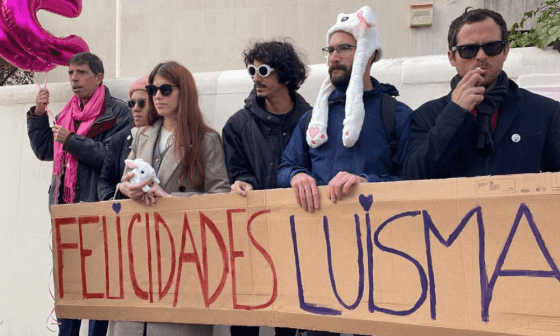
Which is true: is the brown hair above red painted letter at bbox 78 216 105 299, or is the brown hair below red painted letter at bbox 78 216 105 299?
above

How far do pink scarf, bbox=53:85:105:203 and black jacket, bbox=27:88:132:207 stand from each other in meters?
0.04

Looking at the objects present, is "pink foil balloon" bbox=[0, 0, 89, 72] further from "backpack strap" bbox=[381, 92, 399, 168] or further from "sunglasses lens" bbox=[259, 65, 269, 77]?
"backpack strap" bbox=[381, 92, 399, 168]

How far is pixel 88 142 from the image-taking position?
552cm

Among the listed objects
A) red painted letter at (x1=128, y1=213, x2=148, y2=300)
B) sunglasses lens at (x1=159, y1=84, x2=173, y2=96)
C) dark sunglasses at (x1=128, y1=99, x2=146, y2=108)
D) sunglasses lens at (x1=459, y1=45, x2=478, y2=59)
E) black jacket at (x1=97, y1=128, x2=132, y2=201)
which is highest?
sunglasses lens at (x1=459, y1=45, x2=478, y2=59)

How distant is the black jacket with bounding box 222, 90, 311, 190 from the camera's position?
4.41m

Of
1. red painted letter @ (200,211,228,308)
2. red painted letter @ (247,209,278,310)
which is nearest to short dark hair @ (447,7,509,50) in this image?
red painted letter @ (247,209,278,310)

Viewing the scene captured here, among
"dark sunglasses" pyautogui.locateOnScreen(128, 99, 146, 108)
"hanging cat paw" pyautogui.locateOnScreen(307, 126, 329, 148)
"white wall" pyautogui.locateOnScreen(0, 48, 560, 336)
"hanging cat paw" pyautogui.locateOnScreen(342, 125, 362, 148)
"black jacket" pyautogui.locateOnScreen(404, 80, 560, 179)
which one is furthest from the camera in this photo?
"white wall" pyautogui.locateOnScreen(0, 48, 560, 336)

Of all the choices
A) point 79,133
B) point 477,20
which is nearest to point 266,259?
point 477,20

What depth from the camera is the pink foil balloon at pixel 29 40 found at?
6.16 meters

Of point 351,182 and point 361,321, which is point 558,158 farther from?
point 361,321

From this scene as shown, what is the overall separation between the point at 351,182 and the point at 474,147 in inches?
20.8

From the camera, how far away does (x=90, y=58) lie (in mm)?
6020

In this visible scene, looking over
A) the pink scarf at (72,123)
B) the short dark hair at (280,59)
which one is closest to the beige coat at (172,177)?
the short dark hair at (280,59)

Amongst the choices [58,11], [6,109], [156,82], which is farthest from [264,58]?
[6,109]
